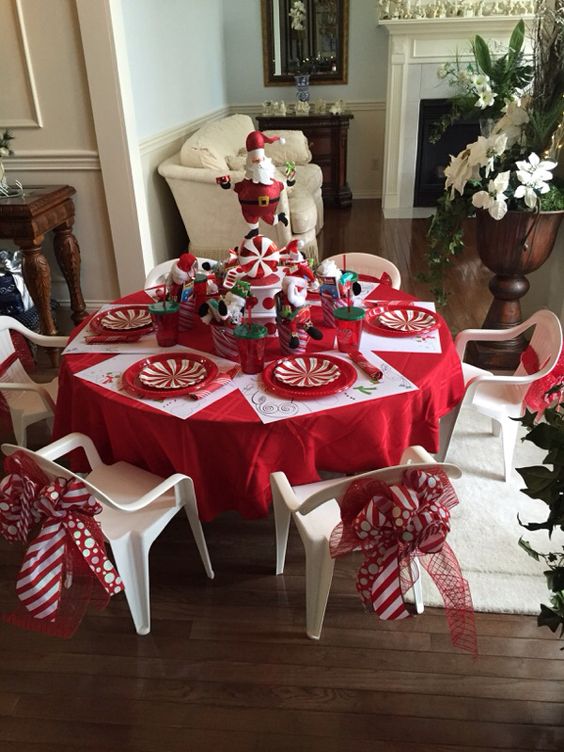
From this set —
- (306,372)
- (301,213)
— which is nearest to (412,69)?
(301,213)

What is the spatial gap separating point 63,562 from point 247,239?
39.1 inches

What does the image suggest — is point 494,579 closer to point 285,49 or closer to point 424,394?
point 424,394

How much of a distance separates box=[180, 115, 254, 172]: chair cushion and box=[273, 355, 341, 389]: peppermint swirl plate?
2.54m

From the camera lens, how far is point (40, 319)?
3107mm

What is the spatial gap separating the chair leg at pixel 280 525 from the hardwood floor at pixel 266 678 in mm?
65

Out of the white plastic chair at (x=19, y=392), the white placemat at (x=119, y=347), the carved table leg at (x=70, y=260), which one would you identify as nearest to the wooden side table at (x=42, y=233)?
the carved table leg at (x=70, y=260)

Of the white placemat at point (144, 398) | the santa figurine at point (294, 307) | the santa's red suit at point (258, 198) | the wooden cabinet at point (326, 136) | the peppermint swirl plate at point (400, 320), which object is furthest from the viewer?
the wooden cabinet at point (326, 136)

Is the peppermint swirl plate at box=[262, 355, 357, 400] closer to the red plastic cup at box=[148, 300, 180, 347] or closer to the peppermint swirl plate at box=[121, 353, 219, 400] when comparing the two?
the peppermint swirl plate at box=[121, 353, 219, 400]

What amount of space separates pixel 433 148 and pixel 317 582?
17.3ft

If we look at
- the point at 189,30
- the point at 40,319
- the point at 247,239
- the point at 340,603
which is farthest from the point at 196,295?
the point at 189,30

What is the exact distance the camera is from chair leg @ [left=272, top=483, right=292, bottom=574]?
Result: 1.68 m

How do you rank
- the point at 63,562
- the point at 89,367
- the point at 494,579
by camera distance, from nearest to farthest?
the point at 63,562, the point at 89,367, the point at 494,579

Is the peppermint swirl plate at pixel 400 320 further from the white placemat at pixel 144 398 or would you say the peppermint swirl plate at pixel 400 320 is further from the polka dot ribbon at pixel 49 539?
the polka dot ribbon at pixel 49 539

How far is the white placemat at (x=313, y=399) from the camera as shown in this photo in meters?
1.48
